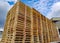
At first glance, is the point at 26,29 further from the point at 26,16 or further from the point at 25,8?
the point at 25,8

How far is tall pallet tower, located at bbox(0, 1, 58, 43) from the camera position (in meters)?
10.6

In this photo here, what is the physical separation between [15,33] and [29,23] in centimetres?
189

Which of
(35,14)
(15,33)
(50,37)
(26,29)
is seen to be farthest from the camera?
(50,37)

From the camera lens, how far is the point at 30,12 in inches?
493

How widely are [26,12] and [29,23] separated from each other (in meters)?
1.09

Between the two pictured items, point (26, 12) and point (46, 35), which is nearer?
point (26, 12)

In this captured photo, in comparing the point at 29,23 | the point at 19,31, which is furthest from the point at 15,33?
the point at 29,23

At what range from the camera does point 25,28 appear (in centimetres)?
1107

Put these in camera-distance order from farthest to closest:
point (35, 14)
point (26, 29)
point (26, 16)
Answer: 1. point (35, 14)
2. point (26, 16)
3. point (26, 29)

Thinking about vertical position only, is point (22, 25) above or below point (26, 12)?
below

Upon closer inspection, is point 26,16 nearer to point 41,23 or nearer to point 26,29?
→ point 26,29

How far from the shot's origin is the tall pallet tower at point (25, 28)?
10.6m

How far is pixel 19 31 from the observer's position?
10.6 m

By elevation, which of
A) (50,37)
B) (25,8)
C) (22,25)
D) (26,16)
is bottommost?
(50,37)
